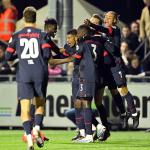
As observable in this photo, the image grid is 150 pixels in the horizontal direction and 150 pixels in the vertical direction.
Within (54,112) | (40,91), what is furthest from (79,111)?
(54,112)

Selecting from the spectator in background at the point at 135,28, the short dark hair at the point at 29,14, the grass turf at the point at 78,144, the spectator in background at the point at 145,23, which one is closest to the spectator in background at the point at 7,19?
the spectator in background at the point at 135,28

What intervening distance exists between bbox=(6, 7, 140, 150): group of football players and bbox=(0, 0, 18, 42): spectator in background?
24.2 ft

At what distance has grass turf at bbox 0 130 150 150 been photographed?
17.5 m

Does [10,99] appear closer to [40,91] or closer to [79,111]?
[79,111]

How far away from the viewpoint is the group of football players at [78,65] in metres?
16.6

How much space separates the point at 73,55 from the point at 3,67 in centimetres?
656

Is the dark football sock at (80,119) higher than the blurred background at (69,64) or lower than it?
lower

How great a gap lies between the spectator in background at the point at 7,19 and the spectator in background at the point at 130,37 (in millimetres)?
2962

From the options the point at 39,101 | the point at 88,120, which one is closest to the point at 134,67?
the point at 88,120

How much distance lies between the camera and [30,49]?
655 inches

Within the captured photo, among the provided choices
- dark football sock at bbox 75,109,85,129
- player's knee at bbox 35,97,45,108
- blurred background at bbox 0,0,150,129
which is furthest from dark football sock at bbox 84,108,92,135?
blurred background at bbox 0,0,150,129

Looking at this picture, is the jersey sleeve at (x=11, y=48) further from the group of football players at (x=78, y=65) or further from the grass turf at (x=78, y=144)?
the grass turf at (x=78, y=144)

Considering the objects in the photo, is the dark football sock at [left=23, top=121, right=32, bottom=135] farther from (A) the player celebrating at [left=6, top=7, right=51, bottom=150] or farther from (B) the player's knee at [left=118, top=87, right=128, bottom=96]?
(B) the player's knee at [left=118, top=87, right=128, bottom=96]

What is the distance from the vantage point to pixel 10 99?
961 inches
